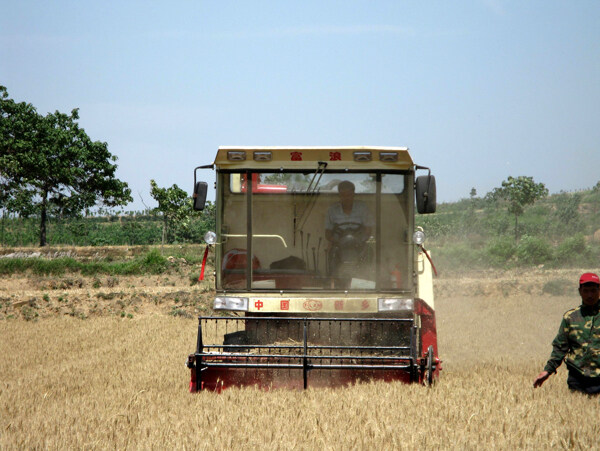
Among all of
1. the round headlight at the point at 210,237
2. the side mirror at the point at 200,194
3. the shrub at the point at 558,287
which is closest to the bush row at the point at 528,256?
the shrub at the point at 558,287

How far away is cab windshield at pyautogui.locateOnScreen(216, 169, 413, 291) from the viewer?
25.4 feet

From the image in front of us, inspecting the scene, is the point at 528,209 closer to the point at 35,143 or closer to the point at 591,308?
the point at 35,143

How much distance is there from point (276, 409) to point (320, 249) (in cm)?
228

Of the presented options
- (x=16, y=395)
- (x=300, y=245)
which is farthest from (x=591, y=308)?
(x=16, y=395)

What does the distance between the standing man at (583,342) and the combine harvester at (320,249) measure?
1979 mm

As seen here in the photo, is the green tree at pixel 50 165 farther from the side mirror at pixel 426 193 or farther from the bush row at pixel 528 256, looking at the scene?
the side mirror at pixel 426 193

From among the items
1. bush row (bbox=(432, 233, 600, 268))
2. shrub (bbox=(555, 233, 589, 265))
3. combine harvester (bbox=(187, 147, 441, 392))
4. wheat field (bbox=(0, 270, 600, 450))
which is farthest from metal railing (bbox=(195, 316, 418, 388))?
shrub (bbox=(555, 233, 589, 265))

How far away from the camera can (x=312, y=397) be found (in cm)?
667

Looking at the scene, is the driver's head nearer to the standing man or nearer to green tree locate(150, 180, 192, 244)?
the standing man

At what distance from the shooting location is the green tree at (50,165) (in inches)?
1435

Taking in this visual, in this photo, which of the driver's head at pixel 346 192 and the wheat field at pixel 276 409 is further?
the driver's head at pixel 346 192

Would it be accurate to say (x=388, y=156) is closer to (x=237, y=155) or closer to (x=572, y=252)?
(x=237, y=155)

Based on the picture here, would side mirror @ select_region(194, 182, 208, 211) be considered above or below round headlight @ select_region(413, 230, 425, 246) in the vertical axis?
above

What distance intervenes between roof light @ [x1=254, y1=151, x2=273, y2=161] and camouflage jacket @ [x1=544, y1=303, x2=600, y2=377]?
3622mm
